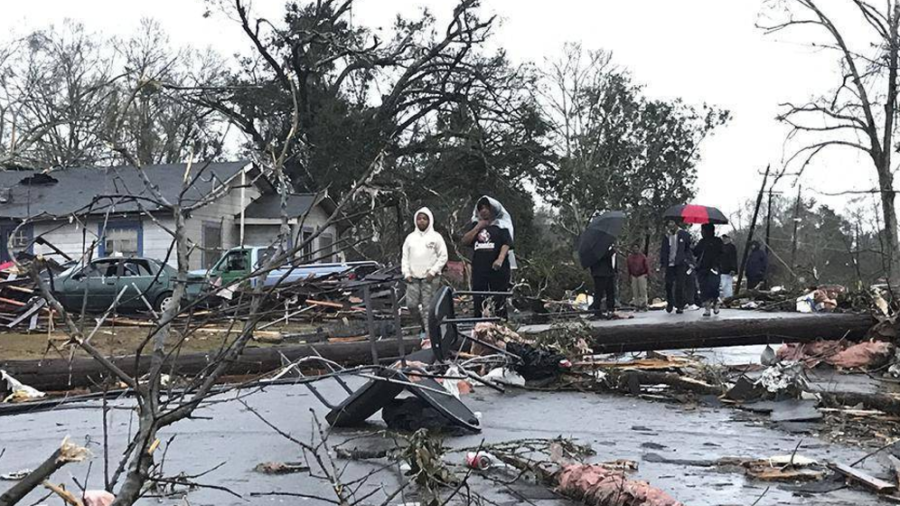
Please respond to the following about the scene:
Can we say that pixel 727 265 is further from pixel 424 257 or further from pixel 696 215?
pixel 424 257

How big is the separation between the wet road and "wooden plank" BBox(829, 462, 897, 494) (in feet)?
0.29

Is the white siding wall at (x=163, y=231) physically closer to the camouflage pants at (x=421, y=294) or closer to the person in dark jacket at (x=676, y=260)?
the person in dark jacket at (x=676, y=260)

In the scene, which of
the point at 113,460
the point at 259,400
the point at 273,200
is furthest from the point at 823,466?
the point at 273,200

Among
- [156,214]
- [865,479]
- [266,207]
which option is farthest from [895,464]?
[266,207]

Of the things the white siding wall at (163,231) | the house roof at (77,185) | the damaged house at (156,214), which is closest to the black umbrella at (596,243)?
the damaged house at (156,214)

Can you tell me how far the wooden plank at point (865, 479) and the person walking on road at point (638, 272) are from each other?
45.6 feet

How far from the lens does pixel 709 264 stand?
1619cm

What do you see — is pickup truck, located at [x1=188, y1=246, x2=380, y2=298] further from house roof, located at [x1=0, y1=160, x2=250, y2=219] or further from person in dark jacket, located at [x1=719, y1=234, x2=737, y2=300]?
house roof, located at [x1=0, y1=160, x2=250, y2=219]

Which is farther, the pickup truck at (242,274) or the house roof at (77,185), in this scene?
the house roof at (77,185)

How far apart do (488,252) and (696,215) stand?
18.8 feet

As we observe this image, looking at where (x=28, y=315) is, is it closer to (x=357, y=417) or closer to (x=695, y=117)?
(x=357, y=417)

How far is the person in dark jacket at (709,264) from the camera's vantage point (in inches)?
634

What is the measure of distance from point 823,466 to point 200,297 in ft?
15.1

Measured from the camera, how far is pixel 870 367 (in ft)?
37.9
